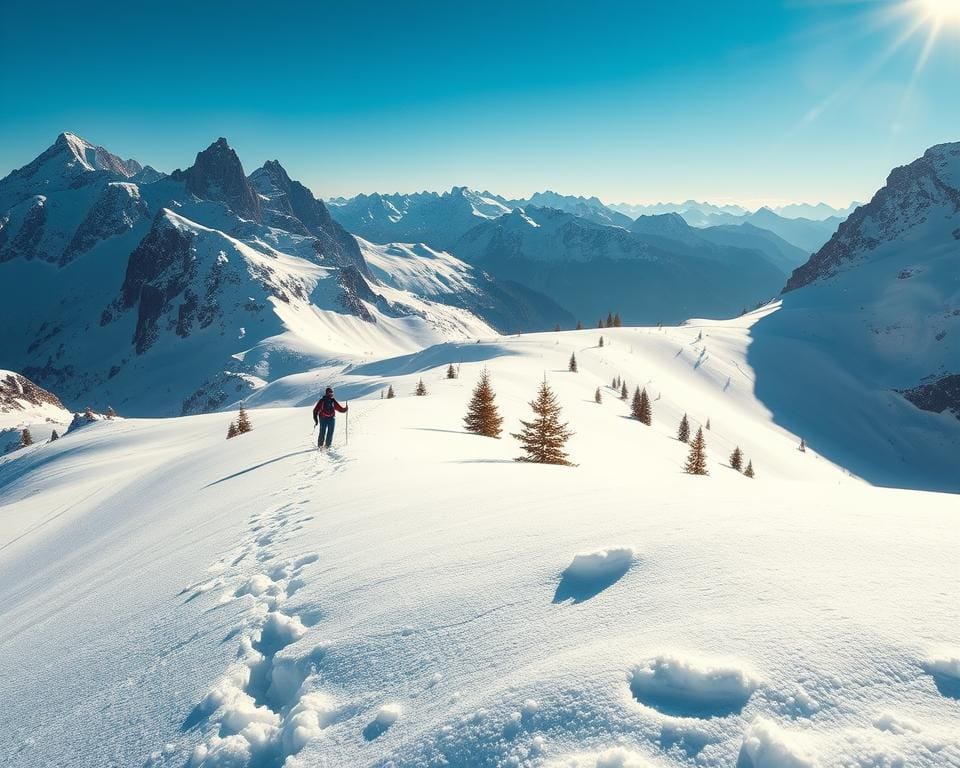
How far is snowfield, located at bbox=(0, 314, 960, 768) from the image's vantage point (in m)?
2.96

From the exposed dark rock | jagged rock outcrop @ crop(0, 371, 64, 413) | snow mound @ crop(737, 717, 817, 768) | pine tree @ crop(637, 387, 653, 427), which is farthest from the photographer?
jagged rock outcrop @ crop(0, 371, 64, 413)

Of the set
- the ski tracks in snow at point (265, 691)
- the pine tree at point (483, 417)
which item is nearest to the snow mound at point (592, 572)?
the ski tracks in snow at point (265, 691)

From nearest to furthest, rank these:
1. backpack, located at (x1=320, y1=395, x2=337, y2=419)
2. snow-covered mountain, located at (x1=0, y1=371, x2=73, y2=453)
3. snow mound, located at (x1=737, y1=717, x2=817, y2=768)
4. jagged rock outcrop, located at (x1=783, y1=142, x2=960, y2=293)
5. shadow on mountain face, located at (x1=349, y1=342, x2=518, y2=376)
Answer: snow mound, located at (x1=737, y1=717, x2=817, y2=768) < backpack, located at (x1=320, y1=395, x2=337, y2=419) < shadow on mountain face, located at (x1=349, y1=342, x2=518, y2=376) < snow-covered mountain, located at (x1=0, y1=371, x2=73, y2=453) < jagged rock outcrop, located at (x1=783, y1=142, x2=960, y2=293)

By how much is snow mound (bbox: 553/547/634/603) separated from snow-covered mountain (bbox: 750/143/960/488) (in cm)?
8609

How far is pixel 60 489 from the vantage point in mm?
21875

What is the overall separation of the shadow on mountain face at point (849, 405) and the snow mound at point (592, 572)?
73.4 metres

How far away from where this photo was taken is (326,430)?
1622 cm

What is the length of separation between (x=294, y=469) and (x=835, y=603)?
12379 mm

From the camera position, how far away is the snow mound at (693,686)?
9.87ft

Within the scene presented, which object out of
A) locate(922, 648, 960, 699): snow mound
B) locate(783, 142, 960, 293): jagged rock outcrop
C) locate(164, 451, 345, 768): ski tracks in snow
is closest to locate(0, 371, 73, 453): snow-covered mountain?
locate(164, 451, 345, 768): ski tracks in snow

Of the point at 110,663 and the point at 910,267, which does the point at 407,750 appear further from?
the point at 910,267

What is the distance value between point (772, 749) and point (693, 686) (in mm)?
563

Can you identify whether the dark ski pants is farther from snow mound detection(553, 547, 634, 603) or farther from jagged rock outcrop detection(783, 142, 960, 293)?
jagged rock outcrop detection(783, 142, 960, 293)

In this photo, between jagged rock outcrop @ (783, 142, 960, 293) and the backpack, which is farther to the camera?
jagged rock outcrop @ (783, 142, 960, 293)
